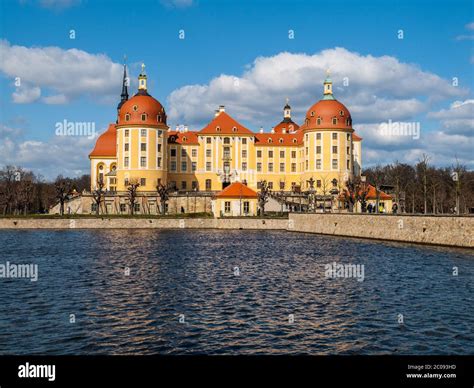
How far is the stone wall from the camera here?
43406 mm

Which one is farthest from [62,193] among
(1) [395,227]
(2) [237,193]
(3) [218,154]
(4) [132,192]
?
(1) [395,227]

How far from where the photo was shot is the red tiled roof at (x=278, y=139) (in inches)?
4075

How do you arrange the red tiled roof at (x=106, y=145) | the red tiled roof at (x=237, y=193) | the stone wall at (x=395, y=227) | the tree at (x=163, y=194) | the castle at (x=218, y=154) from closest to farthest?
1. the stone wall at (x=395, y=227)
2. the red tiled roof at (x=237, y=193)
3. the tree at (x=163, y=194)
4. the castle at (x=218, y=154)
5. the red tiled roof at (x=106, y=145)

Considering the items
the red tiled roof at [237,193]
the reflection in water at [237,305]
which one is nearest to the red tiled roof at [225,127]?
the red tiled roof at [237,193]

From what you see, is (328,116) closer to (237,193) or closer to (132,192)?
(237,193)

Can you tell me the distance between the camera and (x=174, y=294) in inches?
948

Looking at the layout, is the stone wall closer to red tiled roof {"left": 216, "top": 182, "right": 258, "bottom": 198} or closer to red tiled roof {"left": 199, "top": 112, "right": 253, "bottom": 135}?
red tiled roof {"left": 216, "top": 182, "right": 258, "bottom": 198}

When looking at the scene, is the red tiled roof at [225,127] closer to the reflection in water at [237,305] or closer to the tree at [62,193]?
the tree at [62,193]

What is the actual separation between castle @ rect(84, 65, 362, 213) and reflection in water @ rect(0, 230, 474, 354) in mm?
52469

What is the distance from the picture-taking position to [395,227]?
51.1 metres

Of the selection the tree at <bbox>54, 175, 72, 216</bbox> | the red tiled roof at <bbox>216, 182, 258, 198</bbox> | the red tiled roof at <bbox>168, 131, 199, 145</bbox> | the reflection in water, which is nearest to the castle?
the red tiled roof at <bbox>168, 131, 199, 145</bbox>

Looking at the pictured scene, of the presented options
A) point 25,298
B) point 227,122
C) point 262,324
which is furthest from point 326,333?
point 227,122

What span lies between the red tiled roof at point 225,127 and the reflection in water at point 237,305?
206 feet

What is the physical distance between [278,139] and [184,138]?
18545 millimetres
